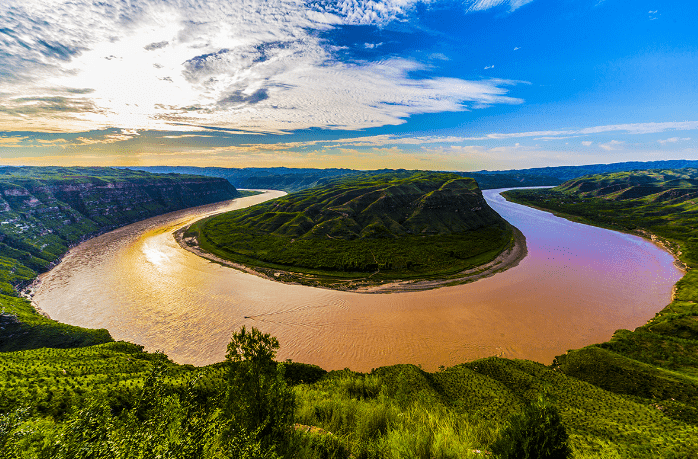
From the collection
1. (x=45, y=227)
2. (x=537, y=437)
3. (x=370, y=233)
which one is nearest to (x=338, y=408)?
(x=537, y=437)

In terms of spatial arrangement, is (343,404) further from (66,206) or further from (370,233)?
(66,206)

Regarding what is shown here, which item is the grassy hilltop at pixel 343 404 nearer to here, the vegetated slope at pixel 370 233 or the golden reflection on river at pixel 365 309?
the golden reflection on river at pixel 365 309

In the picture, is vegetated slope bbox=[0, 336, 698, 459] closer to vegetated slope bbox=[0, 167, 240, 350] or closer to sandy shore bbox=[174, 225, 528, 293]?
vegetated slope bbox=[0, 167, 240, 350]

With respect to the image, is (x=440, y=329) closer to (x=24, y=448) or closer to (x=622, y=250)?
(x=24, y=448)

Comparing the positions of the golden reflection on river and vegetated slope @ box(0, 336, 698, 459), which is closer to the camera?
vegetated slope @ box(0, 336, 698, 459)

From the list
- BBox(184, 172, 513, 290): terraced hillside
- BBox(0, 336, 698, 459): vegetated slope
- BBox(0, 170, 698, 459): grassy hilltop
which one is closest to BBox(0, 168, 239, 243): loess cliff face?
BBox(184, 172, 513, 290): terraced hillside

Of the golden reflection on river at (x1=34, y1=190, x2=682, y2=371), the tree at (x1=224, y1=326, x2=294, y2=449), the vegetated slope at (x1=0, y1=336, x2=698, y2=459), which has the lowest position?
the golden reflection on river at (x1=34, y1=190, x2=682, y2=371)
